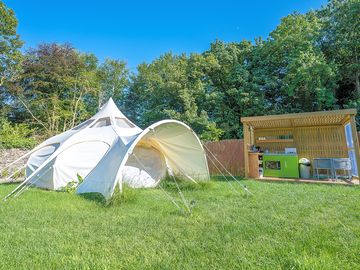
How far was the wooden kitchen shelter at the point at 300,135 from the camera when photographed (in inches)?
335

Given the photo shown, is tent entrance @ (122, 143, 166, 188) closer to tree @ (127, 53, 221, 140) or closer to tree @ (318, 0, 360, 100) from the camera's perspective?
tree @ (127, 53, 221, 140)

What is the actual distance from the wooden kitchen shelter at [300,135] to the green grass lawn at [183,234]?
3.70 meters

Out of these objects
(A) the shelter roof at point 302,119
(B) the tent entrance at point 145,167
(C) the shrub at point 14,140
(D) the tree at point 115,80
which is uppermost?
(D) the tree at point 115,80

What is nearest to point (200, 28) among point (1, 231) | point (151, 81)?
point (151, 81)

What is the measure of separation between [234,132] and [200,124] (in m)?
2.50

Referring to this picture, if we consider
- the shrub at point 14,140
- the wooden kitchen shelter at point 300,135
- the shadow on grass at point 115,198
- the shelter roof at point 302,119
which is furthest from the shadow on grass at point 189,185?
the shrub at point 14,140

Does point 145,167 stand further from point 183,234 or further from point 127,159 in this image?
point 183,234

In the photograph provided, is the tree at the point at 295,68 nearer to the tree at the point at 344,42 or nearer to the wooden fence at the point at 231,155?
the tree at the point at 344,42

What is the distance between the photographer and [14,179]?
9.64 meters

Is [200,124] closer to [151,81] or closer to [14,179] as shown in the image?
[151,81]

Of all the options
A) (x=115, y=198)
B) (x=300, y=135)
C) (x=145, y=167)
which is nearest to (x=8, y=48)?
(x=145, y=167)

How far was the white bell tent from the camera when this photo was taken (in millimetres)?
6988

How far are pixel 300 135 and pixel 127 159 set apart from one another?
6.69 metres

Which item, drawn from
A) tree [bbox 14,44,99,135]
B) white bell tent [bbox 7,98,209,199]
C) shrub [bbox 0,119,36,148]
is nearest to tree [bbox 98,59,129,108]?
tree [bbox 14,44,99,135]
